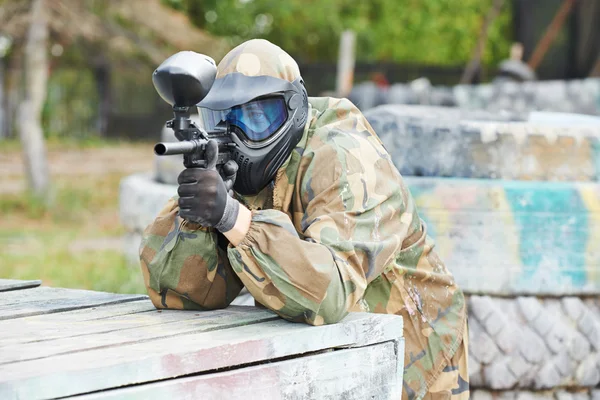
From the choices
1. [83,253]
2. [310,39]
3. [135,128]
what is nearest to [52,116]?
[135,128]

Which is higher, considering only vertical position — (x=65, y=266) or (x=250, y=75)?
(x=250, y=75)

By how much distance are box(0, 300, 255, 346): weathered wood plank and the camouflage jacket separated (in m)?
0.09

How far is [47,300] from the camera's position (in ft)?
9.50

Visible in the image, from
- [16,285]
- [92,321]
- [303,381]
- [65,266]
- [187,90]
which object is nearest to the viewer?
[303,381]

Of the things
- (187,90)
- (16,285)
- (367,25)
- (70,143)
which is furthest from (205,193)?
(367,25)

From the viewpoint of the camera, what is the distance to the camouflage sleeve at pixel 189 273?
283cm

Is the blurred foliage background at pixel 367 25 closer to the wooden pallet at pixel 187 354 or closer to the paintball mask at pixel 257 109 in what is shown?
the paintball mask at pixel 257 109

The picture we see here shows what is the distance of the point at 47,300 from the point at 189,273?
43 centimetres

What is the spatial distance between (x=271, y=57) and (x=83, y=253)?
5.57 m

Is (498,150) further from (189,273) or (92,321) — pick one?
(92,321)

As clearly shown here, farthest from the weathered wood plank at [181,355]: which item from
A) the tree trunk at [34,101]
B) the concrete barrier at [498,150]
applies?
the tree trunk at [34,101]

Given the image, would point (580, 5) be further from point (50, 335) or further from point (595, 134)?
point (50, 335)

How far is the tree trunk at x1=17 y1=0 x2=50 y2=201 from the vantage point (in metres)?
11.8

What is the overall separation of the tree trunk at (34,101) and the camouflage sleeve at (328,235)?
9.51 metres
